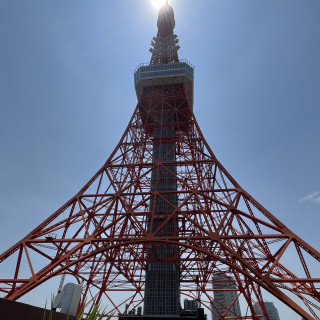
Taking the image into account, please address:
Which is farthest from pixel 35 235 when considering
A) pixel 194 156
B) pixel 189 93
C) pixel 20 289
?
pixel 189 93

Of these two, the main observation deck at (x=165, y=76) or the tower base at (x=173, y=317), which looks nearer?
the tower base at (x=173, y=317)

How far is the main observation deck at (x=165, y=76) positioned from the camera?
23547 millimetres

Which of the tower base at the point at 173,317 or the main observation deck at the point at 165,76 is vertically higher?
the main observation deck at the point at 165,76

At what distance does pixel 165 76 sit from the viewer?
23625mm

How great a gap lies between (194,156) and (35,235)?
12.5 metres

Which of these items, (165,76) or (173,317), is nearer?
(173,317)

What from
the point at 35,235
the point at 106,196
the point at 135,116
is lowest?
the point at 35,235

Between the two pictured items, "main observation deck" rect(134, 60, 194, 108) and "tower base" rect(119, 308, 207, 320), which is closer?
"tower base" rect(119, 308, 207, 320)

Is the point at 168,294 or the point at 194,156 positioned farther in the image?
the point at 194,156

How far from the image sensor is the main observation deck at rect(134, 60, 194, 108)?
77.3 ft

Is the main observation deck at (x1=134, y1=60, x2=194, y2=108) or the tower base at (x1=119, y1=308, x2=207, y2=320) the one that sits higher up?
the main observation deck at (x1=134, y1=60, x2=194, y2=108)

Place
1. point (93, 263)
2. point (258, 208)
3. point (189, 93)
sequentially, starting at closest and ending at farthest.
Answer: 1. point (258, 208)
2. point (93, 263)
3. point (189, 93)

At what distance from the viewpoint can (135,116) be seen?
882 inches

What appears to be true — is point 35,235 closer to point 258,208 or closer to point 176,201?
point 176,201
